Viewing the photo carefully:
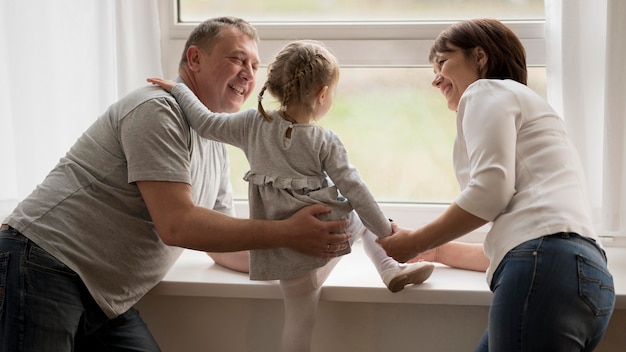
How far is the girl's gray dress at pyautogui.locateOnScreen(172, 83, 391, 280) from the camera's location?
185 cm

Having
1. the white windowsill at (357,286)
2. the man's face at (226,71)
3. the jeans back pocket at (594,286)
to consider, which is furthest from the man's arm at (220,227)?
the jeans back pocket at (594,286)

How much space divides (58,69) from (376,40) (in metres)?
1.01

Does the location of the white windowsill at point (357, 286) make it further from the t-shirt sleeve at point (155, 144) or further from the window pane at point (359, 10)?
the window pane at point (359, 10)

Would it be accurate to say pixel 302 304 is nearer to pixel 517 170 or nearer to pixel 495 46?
pixel 517 170

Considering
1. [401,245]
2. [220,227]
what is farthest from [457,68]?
[220,227]

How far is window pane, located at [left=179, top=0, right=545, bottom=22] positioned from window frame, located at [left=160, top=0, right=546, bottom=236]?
31 millimetres

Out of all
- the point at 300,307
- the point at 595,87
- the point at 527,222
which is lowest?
the point at 300,307

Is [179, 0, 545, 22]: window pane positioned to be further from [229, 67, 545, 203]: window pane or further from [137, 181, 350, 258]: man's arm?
[137, 181, 350, 258]: man's arm

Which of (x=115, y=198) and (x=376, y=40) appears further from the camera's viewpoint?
(x=376, y=40)

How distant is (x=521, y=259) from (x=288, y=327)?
2.19 feet

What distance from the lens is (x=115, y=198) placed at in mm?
1916

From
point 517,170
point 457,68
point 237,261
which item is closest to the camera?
point 517,170

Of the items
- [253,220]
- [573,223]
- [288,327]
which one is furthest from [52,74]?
[573,223]

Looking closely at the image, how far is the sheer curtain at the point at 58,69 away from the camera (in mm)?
2324
